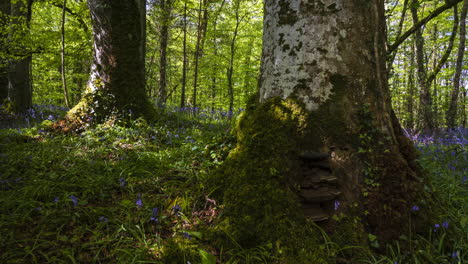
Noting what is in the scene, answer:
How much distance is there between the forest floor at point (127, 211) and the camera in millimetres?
1615

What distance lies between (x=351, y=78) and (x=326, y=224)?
1211mm

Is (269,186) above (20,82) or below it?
below

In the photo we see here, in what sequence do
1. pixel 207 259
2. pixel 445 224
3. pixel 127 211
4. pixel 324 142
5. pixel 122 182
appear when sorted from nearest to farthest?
pixel 207 259
pixel 445 224
pixel 324 142
pixel 127 211
pixel 122 182

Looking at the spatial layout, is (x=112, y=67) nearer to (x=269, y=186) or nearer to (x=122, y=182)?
(x=122, y=182)

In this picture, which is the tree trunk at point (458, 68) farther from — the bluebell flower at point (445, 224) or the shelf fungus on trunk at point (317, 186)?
the shelf fungus on trunk at point (317, 186)

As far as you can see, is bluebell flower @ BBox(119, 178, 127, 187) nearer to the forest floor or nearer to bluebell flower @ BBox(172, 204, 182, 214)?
the forest floor

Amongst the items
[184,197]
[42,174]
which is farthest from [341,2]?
[42,174]

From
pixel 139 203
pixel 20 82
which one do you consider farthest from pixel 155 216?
pixel 20 82

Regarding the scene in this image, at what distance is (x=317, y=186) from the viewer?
1.81m

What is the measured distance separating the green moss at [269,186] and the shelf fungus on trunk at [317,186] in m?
0.08

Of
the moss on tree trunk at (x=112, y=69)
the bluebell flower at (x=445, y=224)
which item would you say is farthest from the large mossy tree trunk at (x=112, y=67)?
the bluebell flower at (x=445, y=224)

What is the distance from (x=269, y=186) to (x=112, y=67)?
4074mm

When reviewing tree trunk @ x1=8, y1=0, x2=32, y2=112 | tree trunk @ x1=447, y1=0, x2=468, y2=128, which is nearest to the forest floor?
tree trunk @ x1=8, y1=0, x2=32, y2=112

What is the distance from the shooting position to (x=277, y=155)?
1927mm
